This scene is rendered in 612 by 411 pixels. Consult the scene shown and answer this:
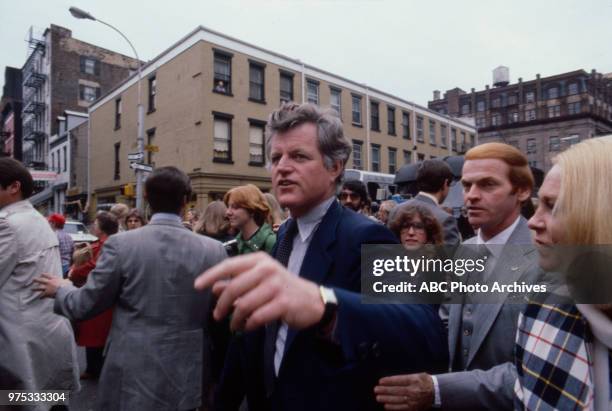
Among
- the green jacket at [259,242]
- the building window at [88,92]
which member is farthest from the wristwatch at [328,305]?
the building window at [88,92]

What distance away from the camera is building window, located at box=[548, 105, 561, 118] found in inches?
2062

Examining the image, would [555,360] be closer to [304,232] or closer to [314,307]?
[314,307]

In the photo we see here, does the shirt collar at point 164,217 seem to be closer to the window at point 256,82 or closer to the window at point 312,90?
the window at point 256,82

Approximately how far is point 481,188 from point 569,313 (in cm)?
116

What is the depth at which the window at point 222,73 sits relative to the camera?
19.7 meters

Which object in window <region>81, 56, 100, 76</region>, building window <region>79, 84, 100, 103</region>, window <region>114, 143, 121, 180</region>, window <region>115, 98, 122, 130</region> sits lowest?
window <region>114, 143, 121, 180</region>

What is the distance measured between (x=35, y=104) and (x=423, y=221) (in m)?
43.3

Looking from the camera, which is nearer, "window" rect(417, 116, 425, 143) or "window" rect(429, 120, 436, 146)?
"window" rect(417, 116, 425, 143)

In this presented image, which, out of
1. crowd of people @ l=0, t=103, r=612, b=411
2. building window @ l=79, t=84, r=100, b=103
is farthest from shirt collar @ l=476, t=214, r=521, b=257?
building window @ l=79, t=84, r=100, b=103

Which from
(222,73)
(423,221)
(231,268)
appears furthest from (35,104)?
(231,268)

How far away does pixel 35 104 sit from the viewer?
36531 mm

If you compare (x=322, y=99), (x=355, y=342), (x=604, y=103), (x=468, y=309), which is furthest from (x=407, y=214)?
(x=604, y=103)

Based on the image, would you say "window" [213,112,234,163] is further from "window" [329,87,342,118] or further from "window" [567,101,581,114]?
"window" [567,101,581,114]

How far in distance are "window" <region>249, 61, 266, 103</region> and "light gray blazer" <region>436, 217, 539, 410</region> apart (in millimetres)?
20184
